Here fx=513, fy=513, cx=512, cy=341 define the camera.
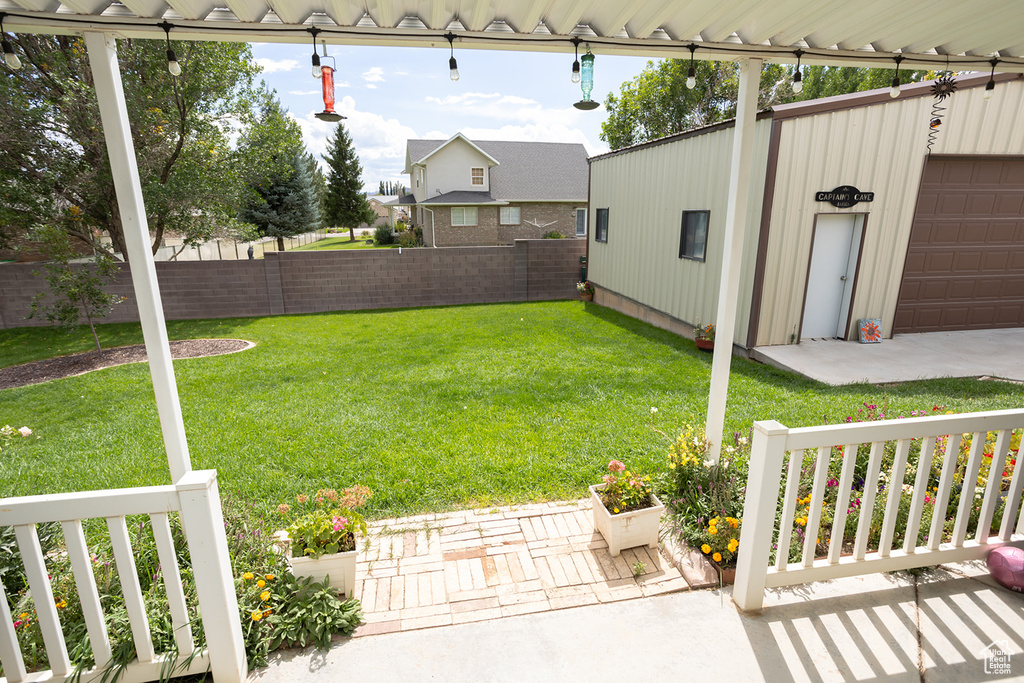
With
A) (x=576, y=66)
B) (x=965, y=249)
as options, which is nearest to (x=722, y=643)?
(x=576, y=66)

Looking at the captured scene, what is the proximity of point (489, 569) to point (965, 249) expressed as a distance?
26.0ft

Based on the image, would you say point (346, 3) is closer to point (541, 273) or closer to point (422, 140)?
point (541, 273)

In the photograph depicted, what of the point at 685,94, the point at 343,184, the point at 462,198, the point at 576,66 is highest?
the point at 685,94

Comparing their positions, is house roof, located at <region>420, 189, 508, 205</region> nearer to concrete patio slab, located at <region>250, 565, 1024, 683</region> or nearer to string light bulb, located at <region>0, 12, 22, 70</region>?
string light bulb, located at <region>0, 12, 22, 70</region>

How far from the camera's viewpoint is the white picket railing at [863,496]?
2.15 meters

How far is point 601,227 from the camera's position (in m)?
11.1

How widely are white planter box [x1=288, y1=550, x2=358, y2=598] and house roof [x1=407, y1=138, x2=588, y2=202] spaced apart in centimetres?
2088

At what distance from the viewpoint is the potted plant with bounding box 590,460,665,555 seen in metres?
2.75

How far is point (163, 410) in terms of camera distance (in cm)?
239

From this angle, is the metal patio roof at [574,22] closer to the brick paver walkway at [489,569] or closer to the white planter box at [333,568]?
the white planter box at [333,568]

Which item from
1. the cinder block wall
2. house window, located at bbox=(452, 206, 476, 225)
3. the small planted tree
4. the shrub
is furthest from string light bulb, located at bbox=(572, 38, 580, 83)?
the shrub

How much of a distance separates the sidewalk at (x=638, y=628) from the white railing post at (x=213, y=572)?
18 centimetres

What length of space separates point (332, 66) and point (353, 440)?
2.94 meters

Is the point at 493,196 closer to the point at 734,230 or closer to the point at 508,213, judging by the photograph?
the point at 508,213
